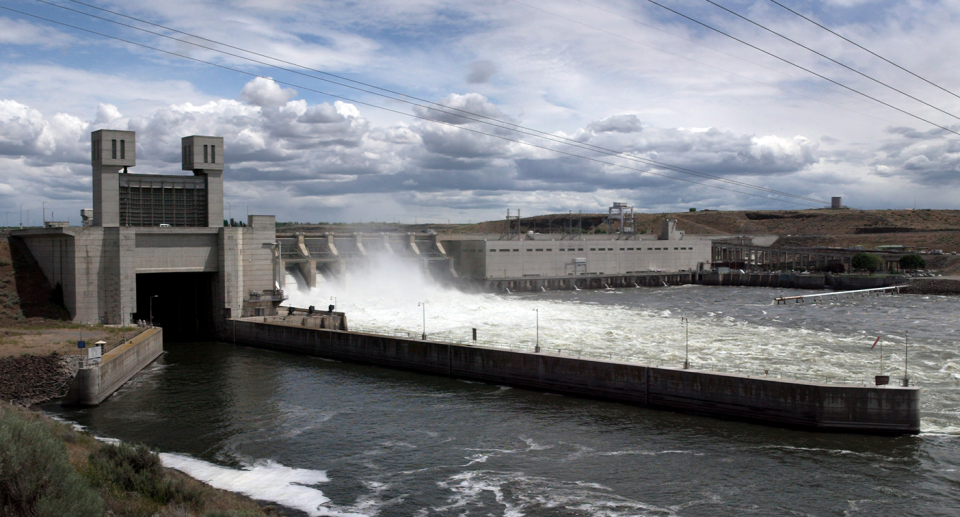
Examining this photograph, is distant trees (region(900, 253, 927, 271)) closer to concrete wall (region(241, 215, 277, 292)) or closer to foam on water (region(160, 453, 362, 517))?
concrete wall (region(241, 215, 277, 292))

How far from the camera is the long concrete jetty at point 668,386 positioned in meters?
23.5

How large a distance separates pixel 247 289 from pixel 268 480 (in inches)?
1181

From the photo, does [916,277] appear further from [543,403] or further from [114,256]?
[114,256]

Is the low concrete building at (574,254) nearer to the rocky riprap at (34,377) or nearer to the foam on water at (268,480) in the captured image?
the rocky riprap at (34,377)

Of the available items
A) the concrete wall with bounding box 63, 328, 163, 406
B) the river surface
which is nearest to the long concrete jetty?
the river surface

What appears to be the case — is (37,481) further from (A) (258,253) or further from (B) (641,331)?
(B) (641,331)

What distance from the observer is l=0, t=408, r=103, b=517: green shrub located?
34.8 feet

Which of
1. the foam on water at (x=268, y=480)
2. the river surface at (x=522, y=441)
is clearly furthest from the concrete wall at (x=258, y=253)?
the foam on water at (x=268, y=480)

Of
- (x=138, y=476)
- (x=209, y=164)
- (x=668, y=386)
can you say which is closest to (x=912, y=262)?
(x=668, y=386)

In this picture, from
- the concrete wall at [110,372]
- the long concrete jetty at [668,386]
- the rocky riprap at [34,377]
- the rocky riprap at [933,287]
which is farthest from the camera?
the rocky riprap at [933,287]

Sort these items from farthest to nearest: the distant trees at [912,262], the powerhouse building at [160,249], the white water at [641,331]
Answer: the distant trees at [912,262]
the powerhouse building at [160,249]
the white water at [641,331]

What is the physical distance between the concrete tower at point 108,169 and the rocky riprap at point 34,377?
16462mm

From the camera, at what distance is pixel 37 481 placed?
10953 mm

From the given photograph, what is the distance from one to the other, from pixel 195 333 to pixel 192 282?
3.85 metres
